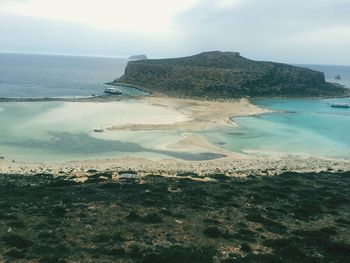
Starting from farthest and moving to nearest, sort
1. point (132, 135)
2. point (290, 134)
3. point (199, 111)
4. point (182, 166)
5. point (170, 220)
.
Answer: point (199, 111), point (290, 134), point (132, 135), point (182, 166), point (170, 220)

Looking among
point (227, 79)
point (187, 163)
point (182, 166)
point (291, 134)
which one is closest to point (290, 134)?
point (291, 134)

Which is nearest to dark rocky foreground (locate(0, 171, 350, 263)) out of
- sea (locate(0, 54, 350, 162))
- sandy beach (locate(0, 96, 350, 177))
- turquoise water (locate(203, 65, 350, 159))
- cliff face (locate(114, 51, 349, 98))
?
sandy beach (locate(0, 96, 350, 177))

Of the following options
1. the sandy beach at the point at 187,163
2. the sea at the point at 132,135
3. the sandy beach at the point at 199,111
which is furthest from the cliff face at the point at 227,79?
the sandy beach at the point at 187,163

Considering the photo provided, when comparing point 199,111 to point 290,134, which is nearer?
point 290,134

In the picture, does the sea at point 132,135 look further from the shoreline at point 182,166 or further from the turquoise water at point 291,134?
the shoreline at point 182,166

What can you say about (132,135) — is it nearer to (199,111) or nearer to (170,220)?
(199,111)

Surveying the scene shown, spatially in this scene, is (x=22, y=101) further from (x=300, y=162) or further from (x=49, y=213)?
(x=49, y=213)

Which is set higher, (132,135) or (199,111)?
(199,111)
